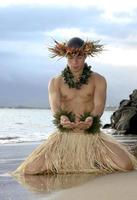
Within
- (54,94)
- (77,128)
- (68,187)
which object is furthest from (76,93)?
(68,187)

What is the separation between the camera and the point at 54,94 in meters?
8.14

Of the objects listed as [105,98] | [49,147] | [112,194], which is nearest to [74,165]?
[49,147]

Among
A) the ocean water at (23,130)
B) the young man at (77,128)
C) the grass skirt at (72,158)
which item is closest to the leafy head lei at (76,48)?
the young man at (77,128)

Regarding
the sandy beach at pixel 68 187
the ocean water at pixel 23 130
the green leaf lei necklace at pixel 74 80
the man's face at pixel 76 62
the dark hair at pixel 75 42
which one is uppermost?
the dark hair at pixel 75 42

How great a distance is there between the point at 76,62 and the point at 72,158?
4.38ft

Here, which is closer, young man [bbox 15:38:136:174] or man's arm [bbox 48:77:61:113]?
young man [bbox 15:38:136:174]

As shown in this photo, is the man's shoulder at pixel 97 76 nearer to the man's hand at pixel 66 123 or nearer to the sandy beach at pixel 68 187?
the man's hand at pixel 66 123

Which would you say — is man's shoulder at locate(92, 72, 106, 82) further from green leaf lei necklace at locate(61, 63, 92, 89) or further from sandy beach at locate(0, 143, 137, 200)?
sandy beach at locate(0, 143, 137, 200)

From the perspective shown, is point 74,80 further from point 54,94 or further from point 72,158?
point 72,158

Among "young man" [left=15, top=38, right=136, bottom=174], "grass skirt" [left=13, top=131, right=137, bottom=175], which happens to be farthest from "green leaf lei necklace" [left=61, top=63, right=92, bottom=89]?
"grass skirt" [left=13, top=131, right=137, bottom=175]

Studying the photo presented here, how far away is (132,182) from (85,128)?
6.87 feet

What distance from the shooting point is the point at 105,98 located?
813cm

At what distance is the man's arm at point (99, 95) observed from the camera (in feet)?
26.2

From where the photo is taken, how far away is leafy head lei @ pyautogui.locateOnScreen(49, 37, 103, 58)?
A: 806cm
